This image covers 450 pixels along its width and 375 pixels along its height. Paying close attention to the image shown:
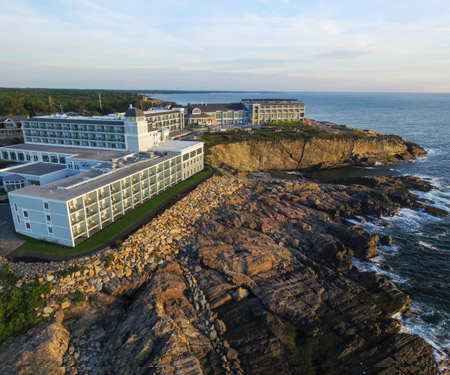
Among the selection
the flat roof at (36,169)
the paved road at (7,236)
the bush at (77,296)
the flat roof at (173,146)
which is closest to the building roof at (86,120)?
the flat roof at (173,146)

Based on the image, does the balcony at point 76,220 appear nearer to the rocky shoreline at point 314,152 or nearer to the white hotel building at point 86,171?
the white hotel building at point 86,171

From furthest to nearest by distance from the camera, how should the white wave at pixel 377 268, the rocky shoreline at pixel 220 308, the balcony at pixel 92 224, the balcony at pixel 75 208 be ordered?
the balcony at pixel 92 224 < the white wave at pixel 377 268 < the balcony at pixel 75 208 < the rocky shoreline at pixel 220 308

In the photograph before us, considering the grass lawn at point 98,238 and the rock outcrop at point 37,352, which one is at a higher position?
the grass lawn at point 98,238

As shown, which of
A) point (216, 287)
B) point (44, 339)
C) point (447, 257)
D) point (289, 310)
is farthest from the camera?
point (447, 257)

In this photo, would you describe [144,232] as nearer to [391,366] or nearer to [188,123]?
[391,366]

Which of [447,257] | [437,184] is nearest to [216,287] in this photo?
[447,257]

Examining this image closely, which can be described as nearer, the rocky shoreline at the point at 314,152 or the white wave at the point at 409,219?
the white wave at the point at 409,219
